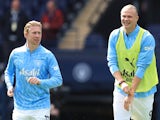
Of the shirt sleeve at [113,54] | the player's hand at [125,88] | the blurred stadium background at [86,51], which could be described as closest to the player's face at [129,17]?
the shirt sleeve at [113,54]

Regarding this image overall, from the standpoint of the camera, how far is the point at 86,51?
16.1 meters

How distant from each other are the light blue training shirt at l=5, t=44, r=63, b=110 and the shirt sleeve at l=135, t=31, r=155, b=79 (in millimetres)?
1097

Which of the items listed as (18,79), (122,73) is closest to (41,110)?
(18,79)

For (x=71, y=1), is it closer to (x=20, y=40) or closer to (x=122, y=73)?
(x=20, y=40)

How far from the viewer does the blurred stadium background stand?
16.0m

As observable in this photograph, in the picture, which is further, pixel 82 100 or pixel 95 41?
pixel 82 100

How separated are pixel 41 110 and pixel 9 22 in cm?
650

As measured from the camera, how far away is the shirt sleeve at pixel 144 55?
967 cm

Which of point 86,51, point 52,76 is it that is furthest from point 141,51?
point 86,51

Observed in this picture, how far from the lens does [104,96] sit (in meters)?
17.1

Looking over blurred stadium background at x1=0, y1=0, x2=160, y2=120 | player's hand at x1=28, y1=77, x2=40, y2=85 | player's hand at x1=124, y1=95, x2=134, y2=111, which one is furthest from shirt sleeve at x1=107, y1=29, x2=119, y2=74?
blurred stadium background at x1=0, y1=0, x2=160, y2=120

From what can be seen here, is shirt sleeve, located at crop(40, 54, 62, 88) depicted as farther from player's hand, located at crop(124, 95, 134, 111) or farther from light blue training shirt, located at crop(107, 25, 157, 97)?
player's hand, located at crop(124, 95, 134, 111)

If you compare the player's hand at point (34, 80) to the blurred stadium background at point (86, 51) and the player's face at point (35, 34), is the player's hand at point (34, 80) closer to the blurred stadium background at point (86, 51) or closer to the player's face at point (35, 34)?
the player's face at point (35, 34)

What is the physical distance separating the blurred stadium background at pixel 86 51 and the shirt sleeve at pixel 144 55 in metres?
4.35
